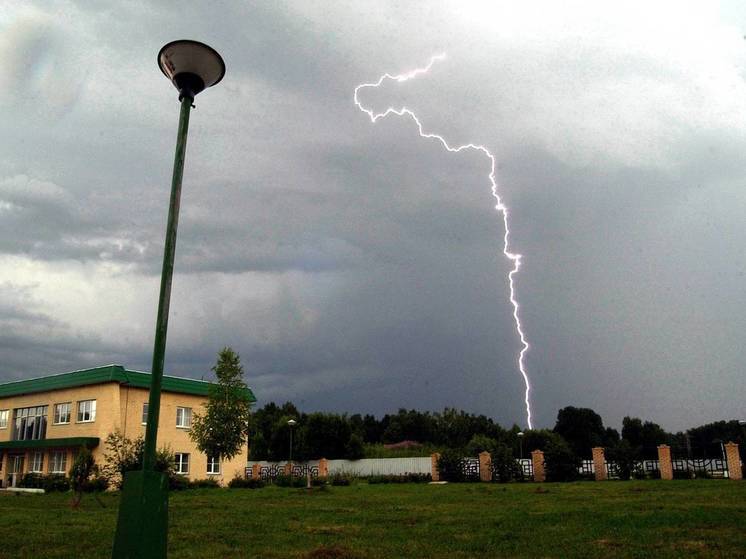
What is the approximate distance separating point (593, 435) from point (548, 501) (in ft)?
246

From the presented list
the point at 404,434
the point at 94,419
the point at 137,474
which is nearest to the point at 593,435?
the point at 404,434

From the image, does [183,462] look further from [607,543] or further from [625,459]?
[607,543]

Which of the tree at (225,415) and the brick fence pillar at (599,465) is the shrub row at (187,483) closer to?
the tree at (225,415)

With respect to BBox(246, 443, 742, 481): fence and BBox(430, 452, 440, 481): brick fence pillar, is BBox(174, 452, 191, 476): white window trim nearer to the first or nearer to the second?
BBox(246, 443, 742, 481): fence

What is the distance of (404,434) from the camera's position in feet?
332

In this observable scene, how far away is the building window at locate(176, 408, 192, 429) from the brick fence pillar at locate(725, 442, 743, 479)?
107 feet

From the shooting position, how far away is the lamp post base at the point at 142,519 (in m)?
5.90

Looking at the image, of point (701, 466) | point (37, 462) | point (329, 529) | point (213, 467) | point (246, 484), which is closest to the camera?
point (329, 529)

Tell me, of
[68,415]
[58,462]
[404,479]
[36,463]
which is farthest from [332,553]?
[36,463]

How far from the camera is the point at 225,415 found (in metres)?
36.5

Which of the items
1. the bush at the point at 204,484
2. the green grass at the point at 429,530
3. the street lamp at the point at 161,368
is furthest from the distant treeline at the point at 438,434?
the street lamp at the point at 161,368

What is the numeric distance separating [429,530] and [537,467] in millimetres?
27310

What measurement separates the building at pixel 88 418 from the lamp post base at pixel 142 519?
110 ft

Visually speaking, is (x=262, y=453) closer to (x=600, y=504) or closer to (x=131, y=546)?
(x=600, y=504)
